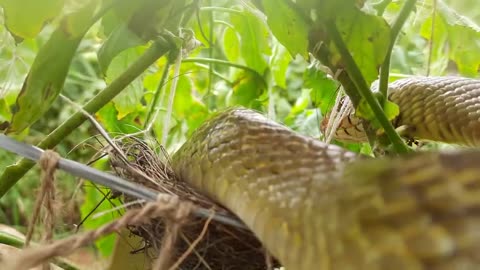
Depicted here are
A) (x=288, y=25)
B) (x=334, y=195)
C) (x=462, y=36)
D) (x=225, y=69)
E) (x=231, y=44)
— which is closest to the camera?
(x=334, y=195)

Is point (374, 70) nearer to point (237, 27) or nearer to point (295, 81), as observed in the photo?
point (237, 27)

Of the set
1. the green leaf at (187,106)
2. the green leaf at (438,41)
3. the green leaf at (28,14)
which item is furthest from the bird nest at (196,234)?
the green leaf at (187,106)

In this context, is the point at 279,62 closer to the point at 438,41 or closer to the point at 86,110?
the point at 438,41

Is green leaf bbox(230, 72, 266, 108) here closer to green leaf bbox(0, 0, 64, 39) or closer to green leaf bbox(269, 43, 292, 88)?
green leaf bbox(269, 43, 292, 88)

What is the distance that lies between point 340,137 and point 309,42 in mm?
342

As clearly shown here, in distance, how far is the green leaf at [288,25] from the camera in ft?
2.05

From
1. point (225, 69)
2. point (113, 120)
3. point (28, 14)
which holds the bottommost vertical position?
point (225, 69)


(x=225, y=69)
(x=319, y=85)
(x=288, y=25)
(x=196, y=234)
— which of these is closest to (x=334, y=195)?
(x=196, y=234)

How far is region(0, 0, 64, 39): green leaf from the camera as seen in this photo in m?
0.59

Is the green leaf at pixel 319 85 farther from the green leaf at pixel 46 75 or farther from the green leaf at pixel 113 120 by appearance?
the green leaf at pixel 46 75

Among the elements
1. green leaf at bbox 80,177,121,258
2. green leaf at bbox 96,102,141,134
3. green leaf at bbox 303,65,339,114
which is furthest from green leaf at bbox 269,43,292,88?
green leaf at bbox 80,177,121,258

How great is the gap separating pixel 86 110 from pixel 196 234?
23cm

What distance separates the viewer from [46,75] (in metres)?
0.63

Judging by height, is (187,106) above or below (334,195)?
below
